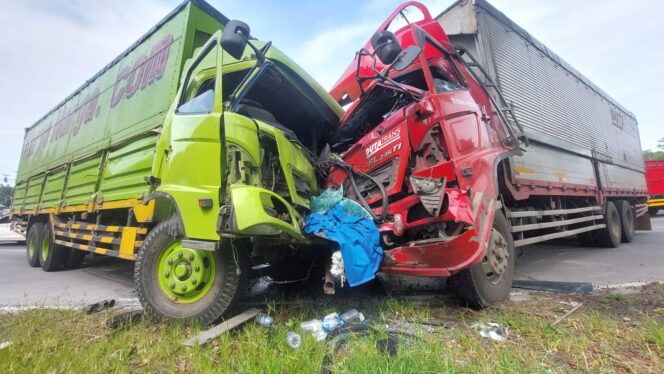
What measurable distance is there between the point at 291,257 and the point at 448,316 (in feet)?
5.44

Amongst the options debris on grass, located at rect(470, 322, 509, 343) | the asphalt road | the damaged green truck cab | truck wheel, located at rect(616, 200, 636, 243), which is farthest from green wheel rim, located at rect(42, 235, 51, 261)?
truck wheel, located at rect(616, 200, 636, 243)

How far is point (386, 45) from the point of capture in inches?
104

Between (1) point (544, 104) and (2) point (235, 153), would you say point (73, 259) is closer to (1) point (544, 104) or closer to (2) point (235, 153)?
(2) point (235, 153)

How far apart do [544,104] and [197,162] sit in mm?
5082

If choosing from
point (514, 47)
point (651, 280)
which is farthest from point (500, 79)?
point (651, 280)

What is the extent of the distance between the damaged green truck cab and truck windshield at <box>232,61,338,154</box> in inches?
0.4

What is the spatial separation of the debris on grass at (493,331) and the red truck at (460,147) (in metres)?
0.34

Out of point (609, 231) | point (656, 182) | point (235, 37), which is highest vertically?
point (656, 182)

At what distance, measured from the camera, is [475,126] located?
2854 millimetres

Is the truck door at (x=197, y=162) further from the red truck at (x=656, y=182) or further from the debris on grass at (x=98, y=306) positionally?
the red truck at (x=656, y=182)

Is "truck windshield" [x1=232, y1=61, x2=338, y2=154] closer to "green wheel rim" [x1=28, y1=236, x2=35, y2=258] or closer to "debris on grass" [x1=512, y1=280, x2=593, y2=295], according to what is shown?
"debris on grass" [x1=512, y1=280, x2=593, y2=295]

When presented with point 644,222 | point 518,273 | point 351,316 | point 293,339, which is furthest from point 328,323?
point 644,222

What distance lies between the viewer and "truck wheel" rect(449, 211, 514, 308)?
252cm

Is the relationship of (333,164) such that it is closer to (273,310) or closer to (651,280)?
(273,310)
